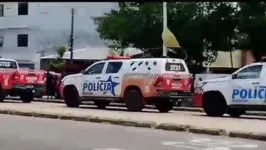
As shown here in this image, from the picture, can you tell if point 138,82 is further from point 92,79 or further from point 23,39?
point 23,39

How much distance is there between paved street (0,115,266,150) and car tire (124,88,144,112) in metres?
5.66

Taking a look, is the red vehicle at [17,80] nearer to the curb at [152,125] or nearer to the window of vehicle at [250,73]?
the curb at [152,125]

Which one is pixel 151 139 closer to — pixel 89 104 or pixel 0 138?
pixel 0 138

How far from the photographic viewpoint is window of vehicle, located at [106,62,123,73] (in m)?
25.9

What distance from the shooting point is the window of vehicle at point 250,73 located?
2153 cm

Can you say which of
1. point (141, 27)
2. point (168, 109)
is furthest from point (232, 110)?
point (141, 27)

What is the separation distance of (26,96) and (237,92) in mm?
13437

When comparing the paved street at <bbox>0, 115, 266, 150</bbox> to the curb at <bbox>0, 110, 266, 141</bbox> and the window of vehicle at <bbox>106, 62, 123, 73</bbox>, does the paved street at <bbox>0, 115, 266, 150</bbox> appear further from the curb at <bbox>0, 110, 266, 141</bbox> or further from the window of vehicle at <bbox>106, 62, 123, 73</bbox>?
the window of vehicle at <bbox>106, 62, 123, 73</bbox>

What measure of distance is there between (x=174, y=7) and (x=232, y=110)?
1583 centimetres

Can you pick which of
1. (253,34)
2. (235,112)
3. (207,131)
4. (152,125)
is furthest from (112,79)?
(253,34)

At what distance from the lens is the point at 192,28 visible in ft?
122

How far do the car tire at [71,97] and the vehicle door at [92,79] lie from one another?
0.49 meters

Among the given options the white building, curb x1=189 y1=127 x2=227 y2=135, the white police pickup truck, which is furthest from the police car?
the white building

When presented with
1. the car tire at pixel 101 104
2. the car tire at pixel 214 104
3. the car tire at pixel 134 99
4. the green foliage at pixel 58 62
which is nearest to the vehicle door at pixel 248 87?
the car tire at pixel 214 104
